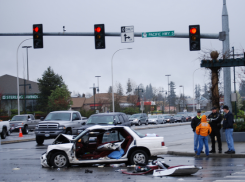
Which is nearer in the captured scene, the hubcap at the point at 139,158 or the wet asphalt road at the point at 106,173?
→ the wet asphalt road at the point at 106,173

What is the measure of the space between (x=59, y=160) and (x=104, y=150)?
1555 mm

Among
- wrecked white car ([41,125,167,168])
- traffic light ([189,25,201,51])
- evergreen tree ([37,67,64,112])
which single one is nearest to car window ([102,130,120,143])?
wrecked white car ([41,125,167,168])

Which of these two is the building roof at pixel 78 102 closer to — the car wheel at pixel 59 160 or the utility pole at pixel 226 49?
the utility pole at pixel 226 49

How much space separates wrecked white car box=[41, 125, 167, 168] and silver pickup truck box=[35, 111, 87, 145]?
10222 millimetres

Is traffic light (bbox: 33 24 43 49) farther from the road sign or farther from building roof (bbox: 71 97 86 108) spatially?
building roof (bbox: 71 97 86 108)

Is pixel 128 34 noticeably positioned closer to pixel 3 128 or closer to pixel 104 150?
pixel 104 150

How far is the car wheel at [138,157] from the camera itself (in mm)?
11773

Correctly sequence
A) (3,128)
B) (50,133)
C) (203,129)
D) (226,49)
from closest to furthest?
(203,129) → (226,49) → (50,133) → (3,128)

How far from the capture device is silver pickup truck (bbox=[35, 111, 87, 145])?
22.5 metres

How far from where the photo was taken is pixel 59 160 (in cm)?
1203

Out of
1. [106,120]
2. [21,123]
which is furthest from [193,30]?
[21,123]

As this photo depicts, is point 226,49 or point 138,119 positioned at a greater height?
point 226,49

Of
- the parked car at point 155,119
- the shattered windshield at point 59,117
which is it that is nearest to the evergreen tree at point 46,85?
the parked car at point 155,119

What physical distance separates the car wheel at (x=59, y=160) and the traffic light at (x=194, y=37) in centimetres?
801
